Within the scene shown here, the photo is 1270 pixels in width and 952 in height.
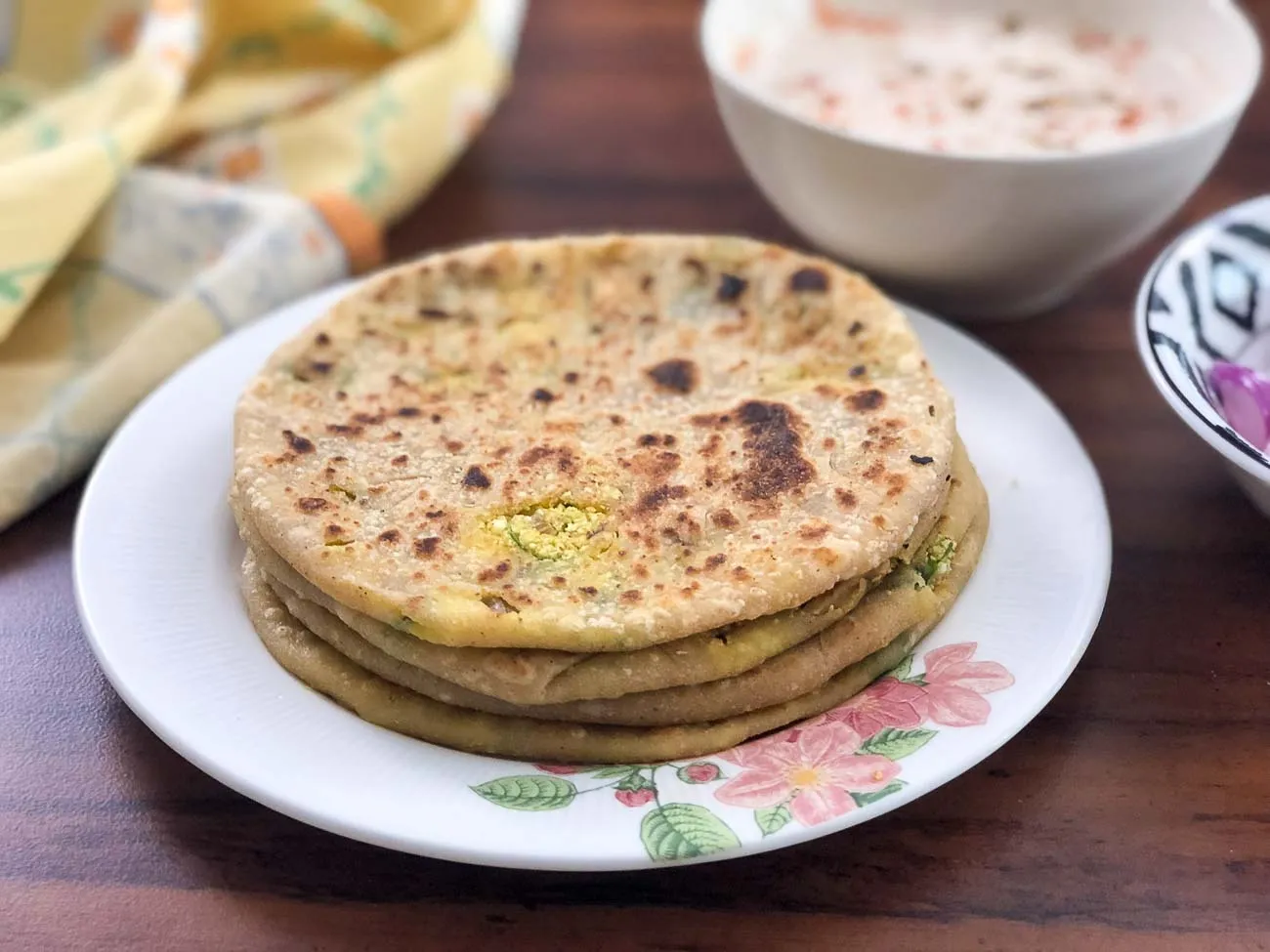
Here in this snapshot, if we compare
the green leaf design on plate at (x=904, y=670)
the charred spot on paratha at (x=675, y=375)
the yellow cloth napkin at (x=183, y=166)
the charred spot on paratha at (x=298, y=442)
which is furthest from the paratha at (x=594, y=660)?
the yellow cloth napkin at (x=183, y=166)

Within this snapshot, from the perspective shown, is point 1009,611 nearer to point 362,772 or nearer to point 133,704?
point 362,772

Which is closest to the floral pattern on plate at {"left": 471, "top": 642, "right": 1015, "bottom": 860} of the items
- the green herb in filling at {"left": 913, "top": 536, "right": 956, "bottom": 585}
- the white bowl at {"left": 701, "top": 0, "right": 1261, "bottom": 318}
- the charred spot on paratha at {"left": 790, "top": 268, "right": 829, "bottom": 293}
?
the green herb in filling at {"left": 913, "top": 536, "right": 956, "bottom": 585}

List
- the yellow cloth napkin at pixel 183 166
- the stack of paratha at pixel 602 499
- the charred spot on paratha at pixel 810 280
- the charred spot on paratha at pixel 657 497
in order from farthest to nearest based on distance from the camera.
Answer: the yellow cloth napkin at pixel 183 166, the charred spot on paratha at pixel 810 280, the charred spot on paratha at pixel 657 497, the stack of paratha at pixel 602 499

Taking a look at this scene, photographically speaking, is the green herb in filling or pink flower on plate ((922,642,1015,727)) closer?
pink flower on plate ((922,642,1015,727))

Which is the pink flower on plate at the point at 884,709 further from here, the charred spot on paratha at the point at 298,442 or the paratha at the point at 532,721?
the charred spot on paratha at the point at 298,442

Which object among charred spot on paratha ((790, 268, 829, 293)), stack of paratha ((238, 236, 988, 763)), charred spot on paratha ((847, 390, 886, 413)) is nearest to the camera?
stack of paratha ((238, 236, 988, 763))

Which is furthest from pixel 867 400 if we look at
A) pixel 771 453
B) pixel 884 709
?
pixel 884 709

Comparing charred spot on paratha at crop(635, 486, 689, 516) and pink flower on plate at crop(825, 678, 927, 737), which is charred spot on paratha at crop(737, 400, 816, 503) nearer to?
charred spot on paratha at crop(635, 486, 689, 516)
